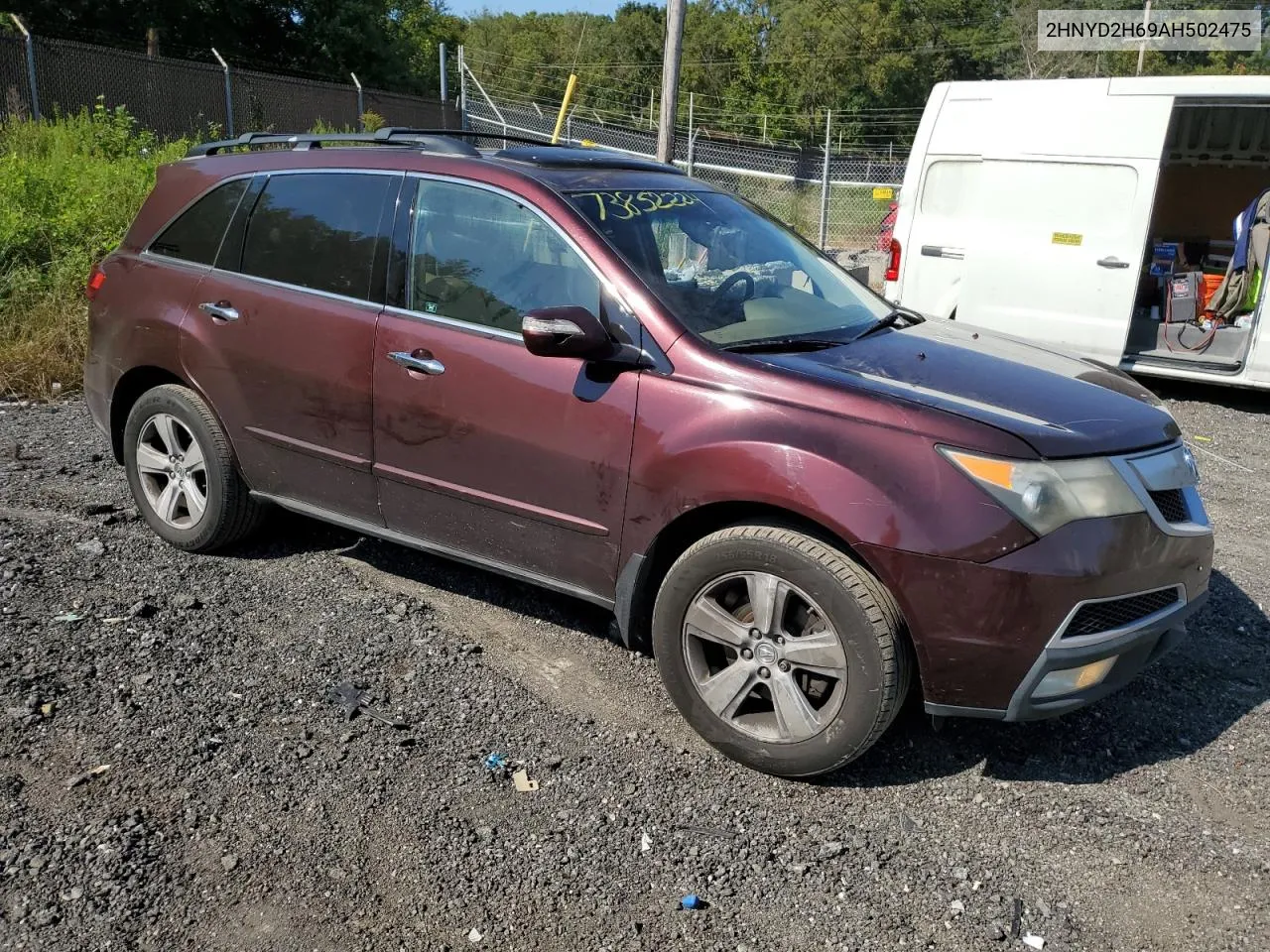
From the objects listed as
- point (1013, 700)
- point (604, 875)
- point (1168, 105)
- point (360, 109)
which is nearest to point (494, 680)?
point (604, 875)

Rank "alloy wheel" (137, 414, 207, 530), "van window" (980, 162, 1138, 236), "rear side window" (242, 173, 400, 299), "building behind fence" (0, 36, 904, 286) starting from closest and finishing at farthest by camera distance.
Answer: "rear side window" (242, 173, 400, 299), "alloy wheel" (137, 414, 207, 530), "van window" (980, 162, 1138, 236), "building behind fence" (0, 36, 904, 286)

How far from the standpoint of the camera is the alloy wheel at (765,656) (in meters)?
3.04

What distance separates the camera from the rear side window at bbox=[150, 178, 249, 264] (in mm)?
4438

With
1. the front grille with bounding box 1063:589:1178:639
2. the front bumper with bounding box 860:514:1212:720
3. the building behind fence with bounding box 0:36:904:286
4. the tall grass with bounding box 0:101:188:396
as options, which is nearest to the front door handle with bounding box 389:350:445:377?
Result: the front bumper with bounding box 860:514:1212:720

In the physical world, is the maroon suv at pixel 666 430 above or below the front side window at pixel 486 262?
below

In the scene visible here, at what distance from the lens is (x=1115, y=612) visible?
2.95 metres

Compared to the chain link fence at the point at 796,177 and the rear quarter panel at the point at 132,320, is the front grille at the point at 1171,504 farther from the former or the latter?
the chain link fence at the point at 796,177

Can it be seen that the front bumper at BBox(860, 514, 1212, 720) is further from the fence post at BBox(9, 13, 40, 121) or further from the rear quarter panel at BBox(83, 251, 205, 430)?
the fence post at BBox(9, 13, 40, 121)

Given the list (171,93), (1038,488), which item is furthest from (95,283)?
(171,93)

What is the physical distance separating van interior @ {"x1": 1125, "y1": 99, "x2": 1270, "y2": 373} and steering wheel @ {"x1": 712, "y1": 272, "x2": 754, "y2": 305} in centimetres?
584

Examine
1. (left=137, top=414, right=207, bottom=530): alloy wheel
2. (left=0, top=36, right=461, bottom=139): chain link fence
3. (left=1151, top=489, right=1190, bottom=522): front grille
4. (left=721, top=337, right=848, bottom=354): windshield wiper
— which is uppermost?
(left=0, top=36, right=461, bottom=139): chain link fence

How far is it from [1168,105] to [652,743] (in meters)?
6.89

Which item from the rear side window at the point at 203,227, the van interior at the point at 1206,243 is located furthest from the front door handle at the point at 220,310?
the van interior at the point at 1206,243

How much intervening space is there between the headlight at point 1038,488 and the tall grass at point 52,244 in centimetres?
685
